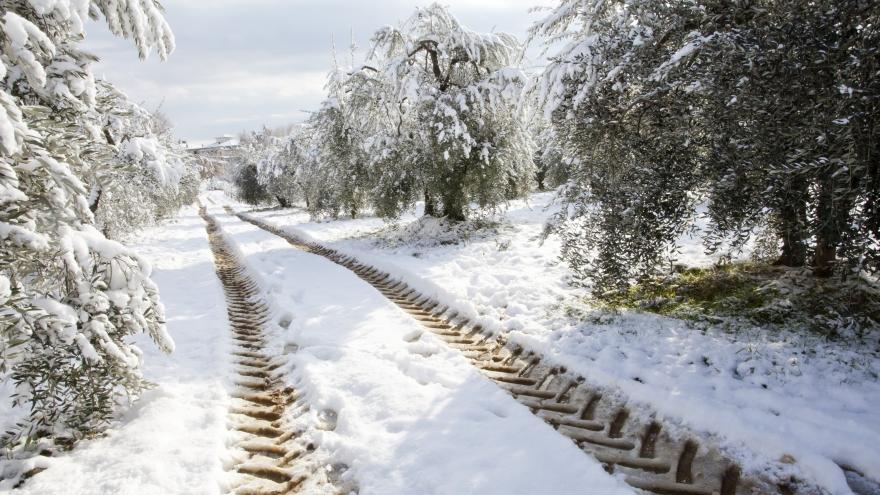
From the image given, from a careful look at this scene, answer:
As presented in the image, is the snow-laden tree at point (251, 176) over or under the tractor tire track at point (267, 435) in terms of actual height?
over

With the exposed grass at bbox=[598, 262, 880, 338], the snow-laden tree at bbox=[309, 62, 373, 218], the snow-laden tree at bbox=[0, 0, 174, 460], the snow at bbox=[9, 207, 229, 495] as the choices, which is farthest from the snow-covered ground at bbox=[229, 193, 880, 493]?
the snow-laden tree at bbox=[309, 62, 373, 218]

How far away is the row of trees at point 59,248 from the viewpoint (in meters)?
2.94

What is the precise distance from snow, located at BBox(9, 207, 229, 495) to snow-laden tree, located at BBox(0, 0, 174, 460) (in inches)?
12.5

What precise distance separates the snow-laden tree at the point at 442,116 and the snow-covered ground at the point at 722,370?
5.22 m

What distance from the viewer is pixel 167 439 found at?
3707mm

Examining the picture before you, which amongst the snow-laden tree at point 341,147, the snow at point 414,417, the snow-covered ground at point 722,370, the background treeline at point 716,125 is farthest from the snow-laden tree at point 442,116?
the snow at point 414,417

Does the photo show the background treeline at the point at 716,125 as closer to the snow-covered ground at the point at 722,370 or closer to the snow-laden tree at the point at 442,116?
the snow-covered ground at the point at 722,370

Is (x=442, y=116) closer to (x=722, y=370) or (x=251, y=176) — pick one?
(x=722, y=370)

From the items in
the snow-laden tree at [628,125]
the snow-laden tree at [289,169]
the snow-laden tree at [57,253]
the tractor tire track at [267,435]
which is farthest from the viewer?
the snow-laden tree at [289,169]

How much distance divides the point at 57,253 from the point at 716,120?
5631 mm

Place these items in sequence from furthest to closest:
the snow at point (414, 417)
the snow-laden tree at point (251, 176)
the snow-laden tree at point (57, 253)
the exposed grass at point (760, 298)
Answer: the snow-laden tree at point (251, 176) < the exposed grass at point (760, 298) < the snow at point (414, 417) < the snow-laden tree at point (57, 253)

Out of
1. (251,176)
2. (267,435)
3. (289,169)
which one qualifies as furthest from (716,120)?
(251,176)

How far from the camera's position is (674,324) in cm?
564

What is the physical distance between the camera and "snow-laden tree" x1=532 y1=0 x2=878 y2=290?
3359 mm
